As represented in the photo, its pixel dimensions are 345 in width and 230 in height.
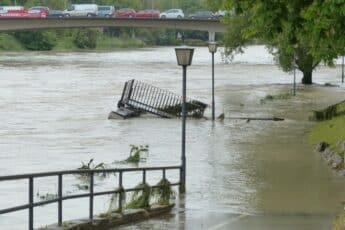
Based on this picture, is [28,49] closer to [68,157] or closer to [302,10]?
[68,157]

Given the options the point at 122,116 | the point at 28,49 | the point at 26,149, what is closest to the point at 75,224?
the point at 26,149

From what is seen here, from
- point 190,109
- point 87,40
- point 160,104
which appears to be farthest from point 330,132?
point 87,40

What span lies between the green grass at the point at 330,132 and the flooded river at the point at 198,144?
52 centimetres

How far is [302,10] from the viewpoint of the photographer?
1396 centimetres

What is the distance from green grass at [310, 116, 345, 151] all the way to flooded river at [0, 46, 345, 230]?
52 centimetres

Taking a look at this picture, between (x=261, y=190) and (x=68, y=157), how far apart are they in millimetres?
10072

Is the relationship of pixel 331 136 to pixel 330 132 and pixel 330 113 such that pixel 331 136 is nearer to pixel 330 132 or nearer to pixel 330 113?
pixel 330 132

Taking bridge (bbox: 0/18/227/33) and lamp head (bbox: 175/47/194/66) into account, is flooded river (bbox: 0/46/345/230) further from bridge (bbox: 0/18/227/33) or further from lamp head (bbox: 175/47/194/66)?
bridge (bbox: 0/18/227/33)

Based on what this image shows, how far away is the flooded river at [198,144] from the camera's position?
17062 mm

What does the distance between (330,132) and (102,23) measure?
64.1m

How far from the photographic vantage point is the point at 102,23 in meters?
94.9

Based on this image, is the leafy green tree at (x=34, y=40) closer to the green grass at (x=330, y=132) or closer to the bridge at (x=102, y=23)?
the bridge at (x=102, y=23)

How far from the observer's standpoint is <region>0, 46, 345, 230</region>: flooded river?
17.1 m

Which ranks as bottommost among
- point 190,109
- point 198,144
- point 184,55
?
point 198,144
